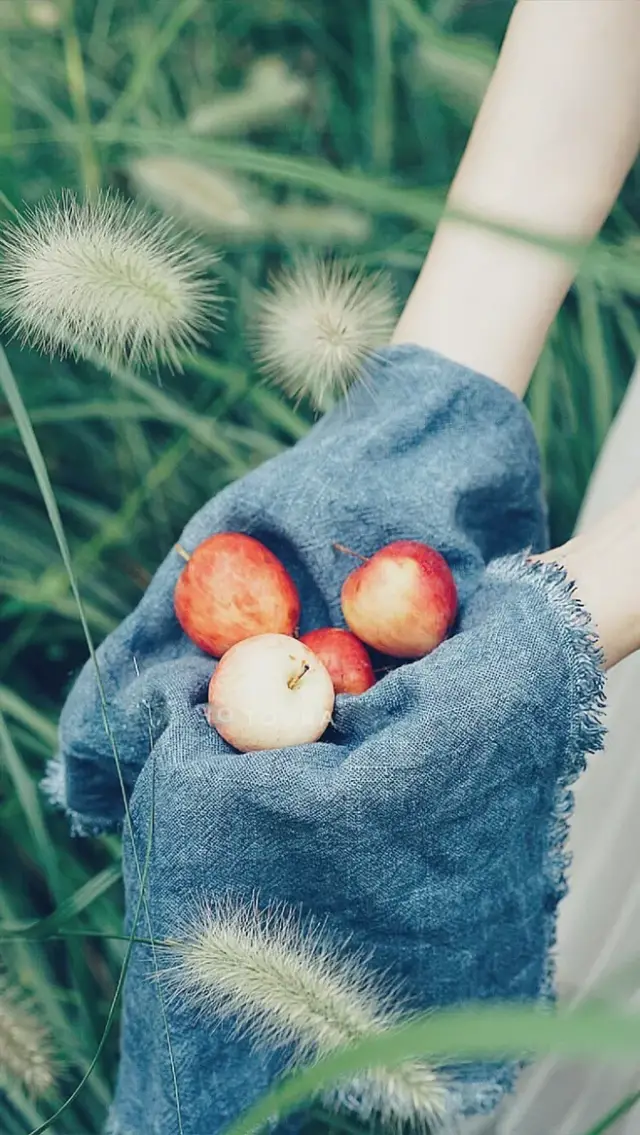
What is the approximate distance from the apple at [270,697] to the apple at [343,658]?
4 centimetres

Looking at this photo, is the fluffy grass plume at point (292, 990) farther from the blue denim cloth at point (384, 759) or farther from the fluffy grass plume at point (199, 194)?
the fluffy grass plume at point (199, 194)

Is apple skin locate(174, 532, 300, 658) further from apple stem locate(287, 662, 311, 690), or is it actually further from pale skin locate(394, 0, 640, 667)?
pale skin locate(394, 0, 640, 667)

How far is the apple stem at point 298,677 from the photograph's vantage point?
0.57 m

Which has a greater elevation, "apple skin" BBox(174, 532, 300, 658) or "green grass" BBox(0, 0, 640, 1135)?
"green grass" BBox(0, 0, 640, 1135)

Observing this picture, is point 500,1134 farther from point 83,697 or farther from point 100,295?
point 100,295

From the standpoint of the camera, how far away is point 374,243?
1.05m

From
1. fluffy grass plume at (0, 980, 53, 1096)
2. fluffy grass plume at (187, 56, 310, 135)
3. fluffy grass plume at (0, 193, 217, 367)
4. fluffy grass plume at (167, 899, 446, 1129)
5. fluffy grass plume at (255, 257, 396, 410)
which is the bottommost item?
fluffy grass plume at (0, 980, 53, 1096)

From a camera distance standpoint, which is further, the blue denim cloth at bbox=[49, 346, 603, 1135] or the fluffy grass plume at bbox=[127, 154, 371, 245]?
the fluffy grass plume at bbox=[127, 154, 371, 245]

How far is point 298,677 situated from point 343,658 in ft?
0.24

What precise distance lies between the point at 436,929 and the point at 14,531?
648mm

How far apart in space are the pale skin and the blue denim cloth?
4cm

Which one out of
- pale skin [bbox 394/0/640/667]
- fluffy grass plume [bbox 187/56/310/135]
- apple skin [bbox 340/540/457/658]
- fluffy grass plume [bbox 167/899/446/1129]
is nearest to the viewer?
fluffy grass plume [bbox 167/899/446/1129]

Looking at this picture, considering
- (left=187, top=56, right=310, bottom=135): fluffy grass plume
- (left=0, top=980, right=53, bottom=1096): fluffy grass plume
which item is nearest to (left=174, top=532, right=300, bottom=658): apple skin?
(left=0, top=980, right=53, bottom=1096): fluffy grass plume

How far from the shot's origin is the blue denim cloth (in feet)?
1.76
